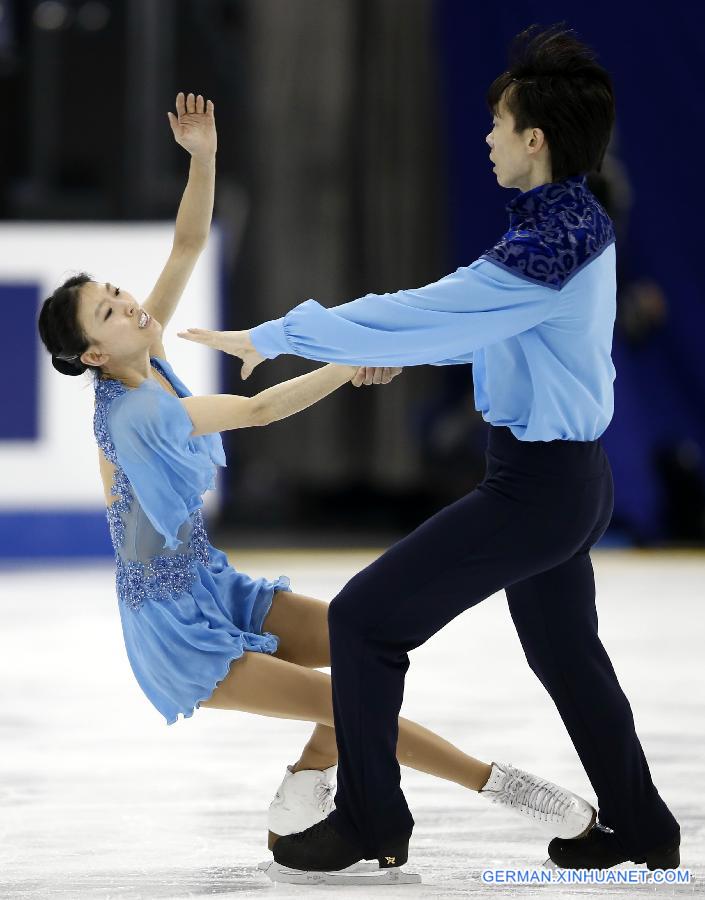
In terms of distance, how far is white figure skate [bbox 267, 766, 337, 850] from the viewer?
2.30m

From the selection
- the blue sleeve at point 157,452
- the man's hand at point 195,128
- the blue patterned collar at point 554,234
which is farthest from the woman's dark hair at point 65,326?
the blue patterned collar at point 554,234

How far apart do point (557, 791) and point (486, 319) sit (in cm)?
72

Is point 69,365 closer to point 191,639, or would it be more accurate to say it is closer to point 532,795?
point 191,639

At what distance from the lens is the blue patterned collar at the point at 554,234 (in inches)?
80.2

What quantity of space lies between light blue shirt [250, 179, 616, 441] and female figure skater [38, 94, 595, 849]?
0.19 m

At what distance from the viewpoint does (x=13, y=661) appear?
423 cm

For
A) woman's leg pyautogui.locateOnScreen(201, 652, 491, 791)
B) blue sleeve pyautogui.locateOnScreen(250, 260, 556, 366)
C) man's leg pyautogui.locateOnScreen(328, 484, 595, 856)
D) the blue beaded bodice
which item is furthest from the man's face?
woman's leg pyautogui.locateOnScreen(201, 652, 491, 791)

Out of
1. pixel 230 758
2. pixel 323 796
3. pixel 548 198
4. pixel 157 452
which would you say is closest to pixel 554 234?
pixel 548 198

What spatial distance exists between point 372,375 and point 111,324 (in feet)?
1.34

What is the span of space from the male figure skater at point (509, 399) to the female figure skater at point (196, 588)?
13cm

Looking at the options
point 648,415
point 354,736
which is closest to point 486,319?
point 354,736

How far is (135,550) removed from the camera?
2357mm

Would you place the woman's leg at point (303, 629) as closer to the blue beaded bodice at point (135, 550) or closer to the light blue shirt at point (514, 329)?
the blue beaded bodice at point (135, 550)

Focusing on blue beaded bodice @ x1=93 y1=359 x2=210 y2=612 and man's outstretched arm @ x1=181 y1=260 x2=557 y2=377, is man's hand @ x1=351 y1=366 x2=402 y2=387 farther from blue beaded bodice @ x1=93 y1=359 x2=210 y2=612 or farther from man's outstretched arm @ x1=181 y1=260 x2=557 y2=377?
blue beaded bodice @ x1=93 y1=359 x2=210 y2=612
